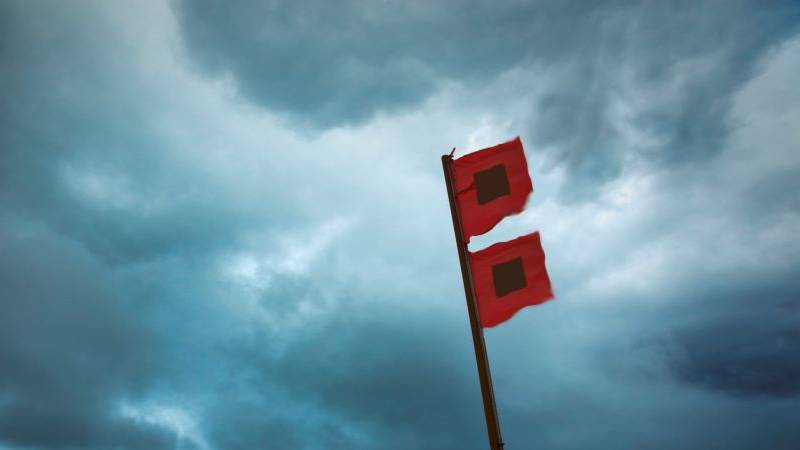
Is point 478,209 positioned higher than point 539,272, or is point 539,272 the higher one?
point 478,209

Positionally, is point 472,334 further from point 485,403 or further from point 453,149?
point 453,149

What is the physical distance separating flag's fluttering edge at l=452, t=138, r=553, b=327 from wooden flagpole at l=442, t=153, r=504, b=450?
0.59ft

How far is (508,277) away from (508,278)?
3 cm

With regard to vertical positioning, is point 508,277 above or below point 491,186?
below

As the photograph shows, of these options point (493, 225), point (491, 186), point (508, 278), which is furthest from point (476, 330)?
point (491, 186)

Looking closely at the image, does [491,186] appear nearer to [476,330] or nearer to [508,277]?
[508,277]

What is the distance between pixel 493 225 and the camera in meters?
13.4

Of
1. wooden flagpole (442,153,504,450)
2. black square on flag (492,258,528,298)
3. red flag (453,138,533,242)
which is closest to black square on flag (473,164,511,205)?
red flag (453,138,533,242)

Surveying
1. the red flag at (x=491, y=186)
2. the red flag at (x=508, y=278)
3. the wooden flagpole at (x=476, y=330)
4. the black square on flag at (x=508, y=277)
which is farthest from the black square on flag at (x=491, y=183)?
the black square on flag at (x=508, y=277)

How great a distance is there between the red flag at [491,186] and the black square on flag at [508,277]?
42.5 inches

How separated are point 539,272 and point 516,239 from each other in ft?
3.27

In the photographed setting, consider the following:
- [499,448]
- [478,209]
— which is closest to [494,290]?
[478,209]

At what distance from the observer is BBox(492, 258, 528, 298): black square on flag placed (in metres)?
12.6

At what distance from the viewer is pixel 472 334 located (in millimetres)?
11664
